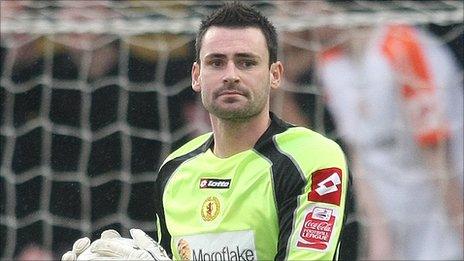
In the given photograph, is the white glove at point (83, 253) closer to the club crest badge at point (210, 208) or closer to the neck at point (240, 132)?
the club crest badge at point (210, 208)

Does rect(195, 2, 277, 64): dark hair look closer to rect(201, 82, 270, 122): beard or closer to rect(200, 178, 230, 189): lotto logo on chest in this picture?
rect(201, 82, 270, 122): beard

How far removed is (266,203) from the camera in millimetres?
3164

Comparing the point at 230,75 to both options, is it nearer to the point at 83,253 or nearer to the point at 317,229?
the point at 317,229

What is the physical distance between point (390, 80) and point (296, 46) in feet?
1.32

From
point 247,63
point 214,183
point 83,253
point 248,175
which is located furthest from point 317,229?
point 83,253

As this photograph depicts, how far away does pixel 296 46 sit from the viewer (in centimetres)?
515

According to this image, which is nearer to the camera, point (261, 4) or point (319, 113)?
point (319, 113)

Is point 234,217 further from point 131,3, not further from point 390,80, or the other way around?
point 131,3

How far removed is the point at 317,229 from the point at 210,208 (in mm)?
334

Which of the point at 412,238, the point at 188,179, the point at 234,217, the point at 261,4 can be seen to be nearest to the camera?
the point at 234,217

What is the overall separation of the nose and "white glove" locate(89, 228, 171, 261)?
56 cm

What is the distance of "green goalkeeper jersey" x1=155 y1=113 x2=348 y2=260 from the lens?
3.09 metres

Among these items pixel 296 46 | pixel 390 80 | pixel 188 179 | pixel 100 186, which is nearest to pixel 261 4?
pixel 296 46

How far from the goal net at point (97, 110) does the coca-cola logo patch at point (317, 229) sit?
203 cm
